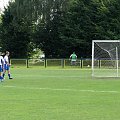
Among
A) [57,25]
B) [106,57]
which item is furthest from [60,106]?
[57,25]

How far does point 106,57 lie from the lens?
42562mm

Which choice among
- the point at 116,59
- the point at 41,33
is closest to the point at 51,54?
the point at 41,33

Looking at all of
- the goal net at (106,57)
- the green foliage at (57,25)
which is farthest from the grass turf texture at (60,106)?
the green foliage at (57,25)

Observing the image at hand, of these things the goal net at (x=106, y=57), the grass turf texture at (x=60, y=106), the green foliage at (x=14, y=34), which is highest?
the green foliage at (x=14, y=34)

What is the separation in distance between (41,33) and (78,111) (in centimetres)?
5603

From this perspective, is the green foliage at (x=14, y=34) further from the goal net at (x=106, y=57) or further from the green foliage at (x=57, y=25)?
the goal net at (x=106, y=57)

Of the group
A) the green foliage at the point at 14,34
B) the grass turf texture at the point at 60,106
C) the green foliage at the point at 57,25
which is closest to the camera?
the grass turf texture at the point at 60,106

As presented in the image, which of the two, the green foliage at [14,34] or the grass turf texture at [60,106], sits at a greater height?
the green foliage at [14,34]

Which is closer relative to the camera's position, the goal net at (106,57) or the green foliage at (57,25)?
the goal net at (106,57)

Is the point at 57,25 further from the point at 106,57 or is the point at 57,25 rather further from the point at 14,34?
the point at 106,57

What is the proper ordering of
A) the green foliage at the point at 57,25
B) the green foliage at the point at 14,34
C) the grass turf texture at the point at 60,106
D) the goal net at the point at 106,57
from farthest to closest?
the green foliage at the point at 14,34
the green foliage at the point at 57,25
the goal net at the point at 106,57
the grass turf texture at the point at 60,106

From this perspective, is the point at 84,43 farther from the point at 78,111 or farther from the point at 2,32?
the point at 78,111

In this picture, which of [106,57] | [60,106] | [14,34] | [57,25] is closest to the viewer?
[60,106]

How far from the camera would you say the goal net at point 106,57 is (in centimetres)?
3581
